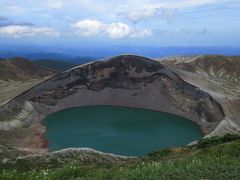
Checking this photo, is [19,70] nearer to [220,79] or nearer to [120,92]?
[120,92]

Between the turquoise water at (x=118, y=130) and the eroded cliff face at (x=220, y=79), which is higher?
the eroded cliff face at (x=220, y=79)

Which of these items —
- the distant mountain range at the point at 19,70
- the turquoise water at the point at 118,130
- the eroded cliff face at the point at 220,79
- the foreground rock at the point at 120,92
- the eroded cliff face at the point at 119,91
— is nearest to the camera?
the turquoise water at the point at 118,130

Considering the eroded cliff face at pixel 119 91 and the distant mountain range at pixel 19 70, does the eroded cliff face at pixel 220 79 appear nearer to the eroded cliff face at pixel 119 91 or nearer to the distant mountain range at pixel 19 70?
the eroded cliff face at pixel 119 91

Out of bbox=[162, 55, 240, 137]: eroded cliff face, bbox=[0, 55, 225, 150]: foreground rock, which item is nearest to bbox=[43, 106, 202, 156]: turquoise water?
bbox=[0, 55, 225, 150]: foreground rock

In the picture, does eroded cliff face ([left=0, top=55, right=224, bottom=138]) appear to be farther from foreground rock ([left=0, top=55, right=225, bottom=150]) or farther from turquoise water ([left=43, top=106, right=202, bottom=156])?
turquoise water ([left=43, top=106, right=202, bottom=156])

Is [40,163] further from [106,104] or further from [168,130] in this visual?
[106,104]

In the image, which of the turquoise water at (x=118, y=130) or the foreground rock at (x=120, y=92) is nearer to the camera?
the turquoise water at (x=118, y=130)

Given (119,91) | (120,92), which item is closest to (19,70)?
(119,91)

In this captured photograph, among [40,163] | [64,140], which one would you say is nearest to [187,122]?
[64,140]

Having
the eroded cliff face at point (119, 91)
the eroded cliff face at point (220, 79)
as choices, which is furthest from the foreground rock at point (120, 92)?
the eroded cliff face at point (220, 79)
